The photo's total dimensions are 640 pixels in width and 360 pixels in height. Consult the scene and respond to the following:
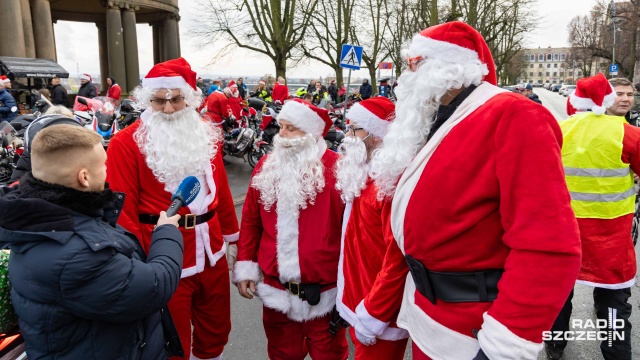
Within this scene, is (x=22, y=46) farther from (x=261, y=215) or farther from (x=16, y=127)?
(x=261, y=215)

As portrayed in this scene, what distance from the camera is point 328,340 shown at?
2715mm

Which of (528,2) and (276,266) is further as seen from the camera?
(528,2)

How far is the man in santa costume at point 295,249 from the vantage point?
2658 mm

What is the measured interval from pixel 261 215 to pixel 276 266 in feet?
1.06

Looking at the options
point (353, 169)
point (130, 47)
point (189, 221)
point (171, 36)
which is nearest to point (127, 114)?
point (189, 221)

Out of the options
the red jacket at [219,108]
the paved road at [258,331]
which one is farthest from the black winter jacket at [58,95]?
the paved road at [258,331]

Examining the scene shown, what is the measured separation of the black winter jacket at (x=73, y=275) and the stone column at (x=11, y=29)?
2143 cm

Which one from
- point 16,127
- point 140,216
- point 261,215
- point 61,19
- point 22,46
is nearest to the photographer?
point 140,216

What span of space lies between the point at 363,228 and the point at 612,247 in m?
1.86

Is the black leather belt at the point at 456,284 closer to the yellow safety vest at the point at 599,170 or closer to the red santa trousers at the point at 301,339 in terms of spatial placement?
the red santa trousers at the point at 301,339

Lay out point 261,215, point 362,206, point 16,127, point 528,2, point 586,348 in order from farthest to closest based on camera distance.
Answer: point 528,2
point 16,127
point 586,348
point 261,215
point 362,206

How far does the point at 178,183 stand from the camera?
107 inches

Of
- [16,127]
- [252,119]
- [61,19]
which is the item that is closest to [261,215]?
[16,127]

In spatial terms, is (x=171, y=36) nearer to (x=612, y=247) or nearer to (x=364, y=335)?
(x=612, y=247)
